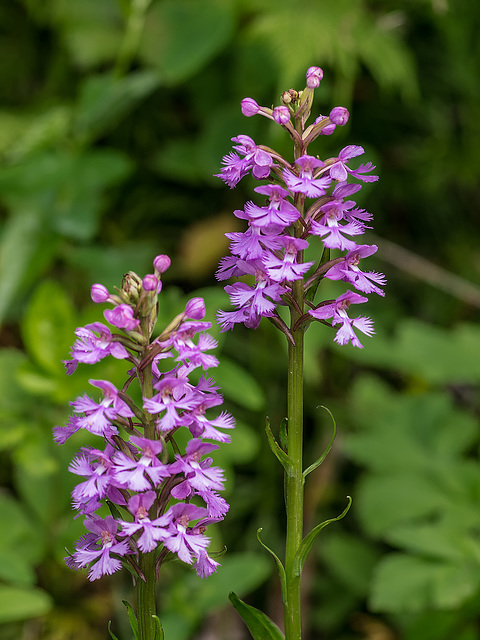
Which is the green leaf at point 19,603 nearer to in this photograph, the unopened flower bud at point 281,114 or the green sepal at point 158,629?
the green sepal at point 158,629

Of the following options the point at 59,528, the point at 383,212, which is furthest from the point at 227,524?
the point at 383,212

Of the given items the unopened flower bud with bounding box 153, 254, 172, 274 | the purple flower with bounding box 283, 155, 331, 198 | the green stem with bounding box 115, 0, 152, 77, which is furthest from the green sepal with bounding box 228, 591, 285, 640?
the green stem with bounding box 115, 0, 152, 77

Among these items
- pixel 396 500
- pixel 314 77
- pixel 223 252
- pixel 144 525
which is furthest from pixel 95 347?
pixel 223 252

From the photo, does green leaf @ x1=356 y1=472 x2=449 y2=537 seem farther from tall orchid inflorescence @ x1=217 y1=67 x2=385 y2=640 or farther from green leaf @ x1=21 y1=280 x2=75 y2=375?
tall orchid inflorescence @ x1=217 y1=67 x2=385 y2=640

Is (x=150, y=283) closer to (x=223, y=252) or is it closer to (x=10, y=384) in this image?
(x=10, y=384)

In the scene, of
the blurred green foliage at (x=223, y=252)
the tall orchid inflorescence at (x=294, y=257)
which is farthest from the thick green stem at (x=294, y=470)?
the blurred green foliage at (x=223, y=252)

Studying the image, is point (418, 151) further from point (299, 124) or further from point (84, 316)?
point (299, 124)
